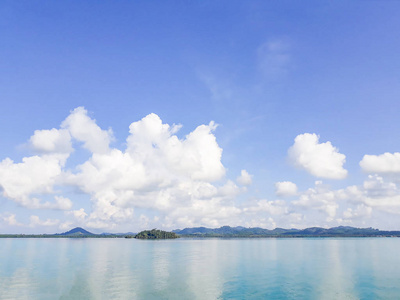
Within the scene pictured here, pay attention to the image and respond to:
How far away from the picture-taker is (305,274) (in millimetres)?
82562

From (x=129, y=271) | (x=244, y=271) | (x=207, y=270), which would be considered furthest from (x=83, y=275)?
(x=244, y=271)

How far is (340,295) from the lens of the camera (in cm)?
5894

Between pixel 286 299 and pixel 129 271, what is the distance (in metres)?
50.0

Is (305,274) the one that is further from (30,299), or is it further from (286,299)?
(30,299)

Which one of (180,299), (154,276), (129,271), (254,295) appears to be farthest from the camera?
(129,271)

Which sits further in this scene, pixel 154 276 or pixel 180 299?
pixel 154 276

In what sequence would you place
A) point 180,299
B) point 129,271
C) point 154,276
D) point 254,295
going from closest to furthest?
point 180,299, point 254,295, point 154,276, point 129,271

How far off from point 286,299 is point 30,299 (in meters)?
48.8

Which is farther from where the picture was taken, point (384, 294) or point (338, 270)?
point (338, 270)

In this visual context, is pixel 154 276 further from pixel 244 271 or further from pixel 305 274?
pixel 305 274

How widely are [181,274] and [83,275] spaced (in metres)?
26.9

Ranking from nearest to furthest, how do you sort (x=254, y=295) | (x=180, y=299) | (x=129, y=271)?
(x=180, y=299), (x=254, y=295), (x=129, y=271)

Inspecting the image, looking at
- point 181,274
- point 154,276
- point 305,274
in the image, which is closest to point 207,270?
point 181,274

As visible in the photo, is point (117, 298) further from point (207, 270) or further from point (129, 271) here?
point (207, 270)
